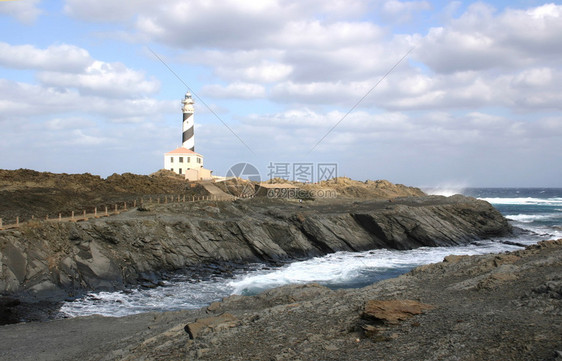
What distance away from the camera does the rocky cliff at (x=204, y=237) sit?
69.3ft

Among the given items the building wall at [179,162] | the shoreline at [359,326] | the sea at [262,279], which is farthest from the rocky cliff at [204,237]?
the building wall at [179,162]

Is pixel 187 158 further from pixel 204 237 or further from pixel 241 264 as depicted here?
pixel 241 264

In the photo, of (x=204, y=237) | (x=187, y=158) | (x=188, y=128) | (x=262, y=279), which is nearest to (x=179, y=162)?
(x=187, y=158)

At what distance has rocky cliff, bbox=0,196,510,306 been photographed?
21.1 meters

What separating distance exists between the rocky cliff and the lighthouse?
22.7 meters

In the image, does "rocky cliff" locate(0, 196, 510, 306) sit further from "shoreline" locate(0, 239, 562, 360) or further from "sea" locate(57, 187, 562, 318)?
"shoreline" locate(0, 239, 562, 360)

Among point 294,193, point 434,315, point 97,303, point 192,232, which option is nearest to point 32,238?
point 97,303

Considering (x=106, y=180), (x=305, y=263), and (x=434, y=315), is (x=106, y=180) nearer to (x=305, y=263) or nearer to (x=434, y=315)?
(x=305, y=263)

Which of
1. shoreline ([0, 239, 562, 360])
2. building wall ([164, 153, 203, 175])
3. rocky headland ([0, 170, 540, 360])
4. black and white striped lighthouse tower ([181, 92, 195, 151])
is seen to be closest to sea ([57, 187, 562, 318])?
rocky headland ([0, 170, 540, 360])

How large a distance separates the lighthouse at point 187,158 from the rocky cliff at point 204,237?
2270 cm

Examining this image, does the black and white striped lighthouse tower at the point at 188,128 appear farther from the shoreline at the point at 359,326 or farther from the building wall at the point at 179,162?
the shoreline at the point at 359,326

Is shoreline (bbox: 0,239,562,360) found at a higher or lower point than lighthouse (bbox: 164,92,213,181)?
lower

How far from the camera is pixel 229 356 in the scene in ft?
30.0

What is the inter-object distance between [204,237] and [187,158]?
3908 cm
